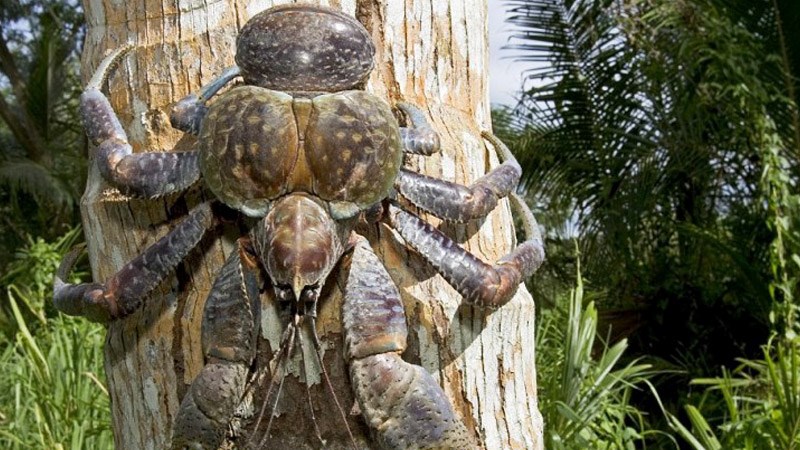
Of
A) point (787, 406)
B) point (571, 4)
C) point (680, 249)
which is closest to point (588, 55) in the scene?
point (571, 4)

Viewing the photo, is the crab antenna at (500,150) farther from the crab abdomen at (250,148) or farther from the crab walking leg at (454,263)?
the crab abdomen at (250,148)

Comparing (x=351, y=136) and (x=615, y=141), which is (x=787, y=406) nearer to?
Answer: (x=351, y=136)

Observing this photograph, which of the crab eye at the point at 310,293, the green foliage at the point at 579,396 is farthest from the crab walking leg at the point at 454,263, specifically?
the green foliage at the point at 579,396

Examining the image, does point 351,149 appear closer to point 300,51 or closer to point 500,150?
point 300,51

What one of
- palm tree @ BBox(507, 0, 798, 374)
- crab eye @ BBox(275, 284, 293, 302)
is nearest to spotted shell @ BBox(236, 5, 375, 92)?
crab eye @ BBox(275, 284, 293, 302)

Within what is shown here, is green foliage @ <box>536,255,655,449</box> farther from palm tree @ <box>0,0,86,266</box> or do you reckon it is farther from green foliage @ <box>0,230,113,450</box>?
palm tree @ <box>0,0,86,266</box>

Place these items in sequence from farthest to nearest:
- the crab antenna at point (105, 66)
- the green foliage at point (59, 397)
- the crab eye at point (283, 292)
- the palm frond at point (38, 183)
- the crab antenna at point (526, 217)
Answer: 1. the palm frond at point (38, 183)
2. the green foliage at point (59, 397)
3. the crab antenna at point (526, 217)
4. the crab antenna at point (105, 66)
5. the crab eye at point (283, 292)
